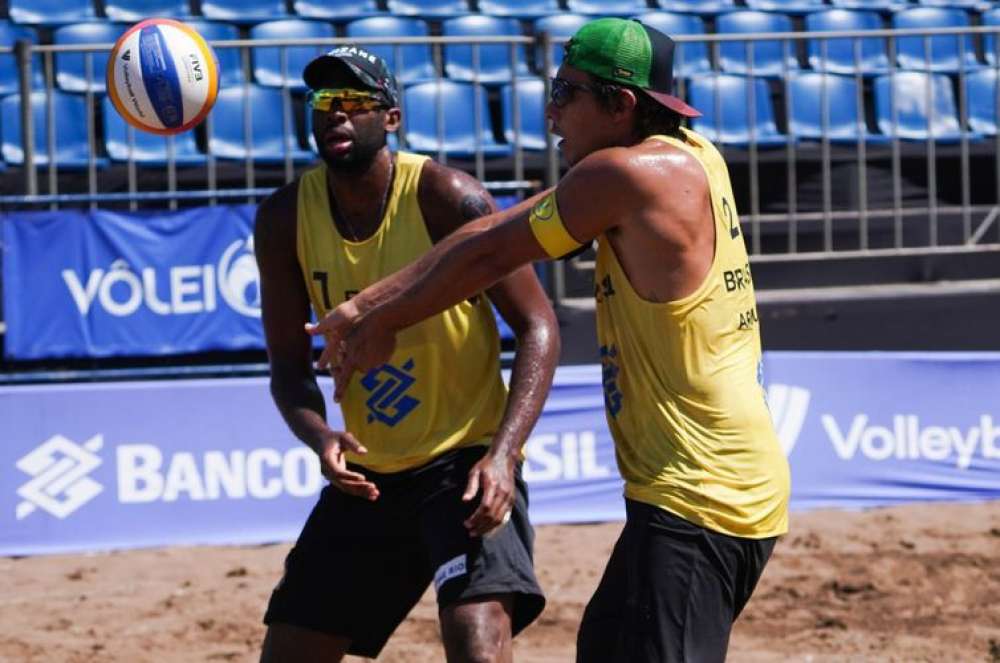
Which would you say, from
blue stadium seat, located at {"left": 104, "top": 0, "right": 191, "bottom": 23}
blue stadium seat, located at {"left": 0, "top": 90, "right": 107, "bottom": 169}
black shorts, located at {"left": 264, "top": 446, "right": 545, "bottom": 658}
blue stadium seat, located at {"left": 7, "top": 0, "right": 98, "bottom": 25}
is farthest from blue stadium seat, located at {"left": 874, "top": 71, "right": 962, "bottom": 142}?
black shorts, located at {"left": 264, "top": 446, "right": 545, "bottom": 658}

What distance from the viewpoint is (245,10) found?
11531mm

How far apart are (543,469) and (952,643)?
284cm

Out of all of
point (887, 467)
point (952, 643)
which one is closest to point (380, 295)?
point (952, 643)

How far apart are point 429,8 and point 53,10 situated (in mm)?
2700

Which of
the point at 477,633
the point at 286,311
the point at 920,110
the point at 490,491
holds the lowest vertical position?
the point at 477,633

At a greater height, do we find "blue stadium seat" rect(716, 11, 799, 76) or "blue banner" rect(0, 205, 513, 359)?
"blue stadium seat" rect(716, 11, 799, 76)

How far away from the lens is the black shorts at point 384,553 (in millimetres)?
4031

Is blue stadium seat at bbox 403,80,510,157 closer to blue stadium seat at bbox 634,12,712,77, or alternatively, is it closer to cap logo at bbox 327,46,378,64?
blue stadium seat at bbox 634,12,712,77

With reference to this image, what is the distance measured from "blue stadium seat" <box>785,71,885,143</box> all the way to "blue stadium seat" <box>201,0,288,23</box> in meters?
3.67

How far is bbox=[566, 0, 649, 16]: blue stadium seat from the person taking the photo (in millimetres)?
11798

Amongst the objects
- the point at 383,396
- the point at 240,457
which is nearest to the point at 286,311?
the point at 383,396

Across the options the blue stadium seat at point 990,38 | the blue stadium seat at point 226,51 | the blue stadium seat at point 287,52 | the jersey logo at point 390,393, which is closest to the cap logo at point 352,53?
the jersey logo at point 390,393

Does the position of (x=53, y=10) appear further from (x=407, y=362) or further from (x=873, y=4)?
(x=407, y=362)

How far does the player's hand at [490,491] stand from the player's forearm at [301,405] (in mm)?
547
